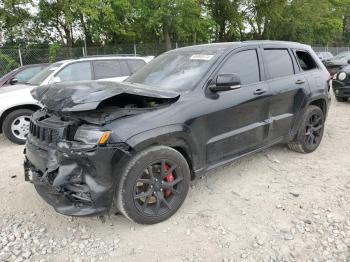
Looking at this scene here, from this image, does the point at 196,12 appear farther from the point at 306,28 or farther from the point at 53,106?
the point at 53,106

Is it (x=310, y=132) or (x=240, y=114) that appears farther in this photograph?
(x=310, y=132)

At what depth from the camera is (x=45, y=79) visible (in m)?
6.49

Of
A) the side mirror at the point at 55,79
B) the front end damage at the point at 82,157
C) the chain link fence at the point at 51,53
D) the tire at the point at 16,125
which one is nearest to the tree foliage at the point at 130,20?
the chain link fence at the point at 51,53

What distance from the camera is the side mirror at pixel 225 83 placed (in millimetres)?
3352

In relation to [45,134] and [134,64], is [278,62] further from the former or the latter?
[134,64]

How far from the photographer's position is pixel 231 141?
3.69 m

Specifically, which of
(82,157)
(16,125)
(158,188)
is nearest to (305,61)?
(158,188)

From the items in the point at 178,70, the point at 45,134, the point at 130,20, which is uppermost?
the point at 130,20

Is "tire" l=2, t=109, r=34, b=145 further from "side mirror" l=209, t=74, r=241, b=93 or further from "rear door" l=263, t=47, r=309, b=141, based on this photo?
"rear door" l=263, t=47, r=309, b=141

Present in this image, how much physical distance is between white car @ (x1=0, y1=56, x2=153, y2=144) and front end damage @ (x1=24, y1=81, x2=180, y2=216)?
260 centimetres

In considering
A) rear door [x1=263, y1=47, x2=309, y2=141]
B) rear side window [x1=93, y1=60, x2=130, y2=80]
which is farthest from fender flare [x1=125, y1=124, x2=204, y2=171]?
rear side window [x1=93, y1=60, x2=130, y2=80]

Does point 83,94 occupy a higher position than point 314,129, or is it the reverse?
point 83,94

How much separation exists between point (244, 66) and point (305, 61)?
1.56m

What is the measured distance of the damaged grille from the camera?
2.93m
